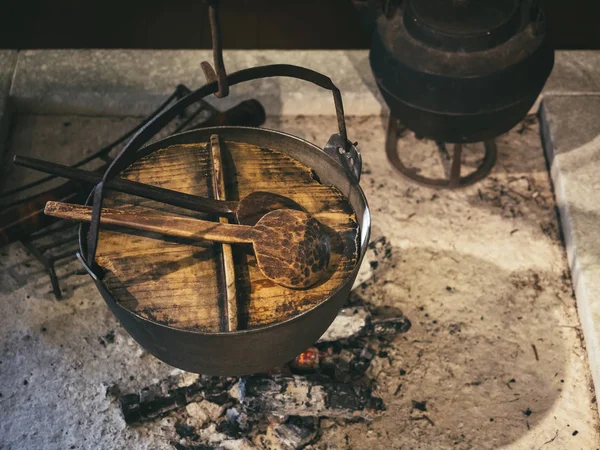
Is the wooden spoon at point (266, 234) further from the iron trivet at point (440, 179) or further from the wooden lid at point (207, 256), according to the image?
the iron trivet at point (440, 179)

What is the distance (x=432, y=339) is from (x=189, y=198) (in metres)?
1.41

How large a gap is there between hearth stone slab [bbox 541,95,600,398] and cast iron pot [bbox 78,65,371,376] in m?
1.29

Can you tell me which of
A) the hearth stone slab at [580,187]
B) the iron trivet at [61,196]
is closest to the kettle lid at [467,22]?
the hearth stone slab at [580,187]

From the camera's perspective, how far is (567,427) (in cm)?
307

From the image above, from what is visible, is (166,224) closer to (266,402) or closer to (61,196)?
(266,402)

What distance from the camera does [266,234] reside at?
2.46 m

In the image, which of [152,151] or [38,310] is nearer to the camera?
→ [152,151]

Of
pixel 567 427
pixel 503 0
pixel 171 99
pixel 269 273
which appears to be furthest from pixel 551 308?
pixel 171 99

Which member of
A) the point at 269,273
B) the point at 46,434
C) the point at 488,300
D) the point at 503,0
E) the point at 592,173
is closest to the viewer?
the point at 269,273

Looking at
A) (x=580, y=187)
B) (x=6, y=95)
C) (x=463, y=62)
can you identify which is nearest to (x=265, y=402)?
(x=463, y=62)

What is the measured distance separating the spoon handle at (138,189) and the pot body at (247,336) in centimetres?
17

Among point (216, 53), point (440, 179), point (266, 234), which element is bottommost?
point (440, 179)

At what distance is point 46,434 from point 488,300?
1.96 metres

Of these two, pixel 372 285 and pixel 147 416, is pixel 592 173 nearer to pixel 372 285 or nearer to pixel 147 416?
pixel 372 285
